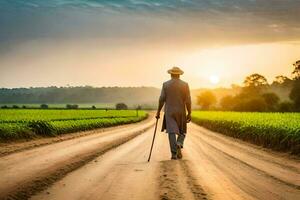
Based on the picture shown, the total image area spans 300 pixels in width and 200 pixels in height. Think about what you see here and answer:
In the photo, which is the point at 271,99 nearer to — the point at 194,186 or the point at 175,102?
the point at 175,102

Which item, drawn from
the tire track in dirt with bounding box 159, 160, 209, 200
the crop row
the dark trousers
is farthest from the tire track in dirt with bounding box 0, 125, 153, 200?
the crop row

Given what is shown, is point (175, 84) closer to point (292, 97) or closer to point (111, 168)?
point (111, 168)

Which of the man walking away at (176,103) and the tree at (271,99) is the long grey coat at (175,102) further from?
the tree at (271,99)

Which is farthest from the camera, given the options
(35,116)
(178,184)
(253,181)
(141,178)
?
(35,116)

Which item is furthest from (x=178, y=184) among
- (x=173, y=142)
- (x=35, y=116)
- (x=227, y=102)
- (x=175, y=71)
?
(x=227, y=102)

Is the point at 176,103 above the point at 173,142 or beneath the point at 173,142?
above

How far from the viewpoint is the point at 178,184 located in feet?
33.9

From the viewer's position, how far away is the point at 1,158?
15.1 metres

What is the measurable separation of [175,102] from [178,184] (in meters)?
6.96

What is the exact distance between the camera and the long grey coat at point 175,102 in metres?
16.9

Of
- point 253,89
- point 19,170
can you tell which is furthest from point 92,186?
point 253,89

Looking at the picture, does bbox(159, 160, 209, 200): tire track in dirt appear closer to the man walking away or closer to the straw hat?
the man walking away

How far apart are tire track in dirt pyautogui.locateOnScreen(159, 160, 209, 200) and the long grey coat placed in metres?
2.76

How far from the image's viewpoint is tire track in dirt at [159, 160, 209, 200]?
29.4 ft
